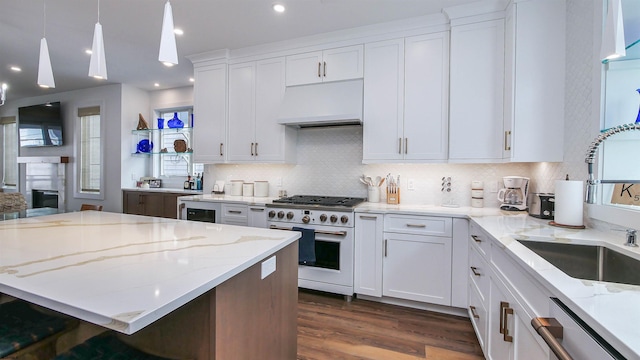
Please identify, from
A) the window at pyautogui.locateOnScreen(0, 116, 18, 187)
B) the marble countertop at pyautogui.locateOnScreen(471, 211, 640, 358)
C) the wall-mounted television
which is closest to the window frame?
the wall-mounted television

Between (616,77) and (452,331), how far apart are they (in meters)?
1.97

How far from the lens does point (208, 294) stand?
96 centimetres

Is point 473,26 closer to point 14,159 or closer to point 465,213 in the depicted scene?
point 465,213

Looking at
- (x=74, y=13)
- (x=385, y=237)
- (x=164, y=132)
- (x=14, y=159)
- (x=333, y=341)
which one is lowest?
(x=333, y=341)

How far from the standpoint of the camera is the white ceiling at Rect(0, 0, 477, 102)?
2.43 meters

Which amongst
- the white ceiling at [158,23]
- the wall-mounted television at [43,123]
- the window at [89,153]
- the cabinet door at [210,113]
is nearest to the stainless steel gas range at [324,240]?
the cabinet door at [210,113]

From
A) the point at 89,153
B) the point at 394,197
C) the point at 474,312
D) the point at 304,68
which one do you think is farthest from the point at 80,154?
the point at 474,312

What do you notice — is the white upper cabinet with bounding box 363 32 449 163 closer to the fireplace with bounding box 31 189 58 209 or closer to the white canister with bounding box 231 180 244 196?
the white canister with bounding box 231 180 244 196

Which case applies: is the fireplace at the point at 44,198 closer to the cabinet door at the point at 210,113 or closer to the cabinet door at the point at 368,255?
the cabinet door at the point at 210,113

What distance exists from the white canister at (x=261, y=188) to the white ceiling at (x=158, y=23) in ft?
5.36

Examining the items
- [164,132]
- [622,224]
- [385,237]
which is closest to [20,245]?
[385,237]

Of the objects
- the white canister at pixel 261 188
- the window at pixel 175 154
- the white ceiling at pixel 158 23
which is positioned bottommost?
the white canister at pixel 261 188

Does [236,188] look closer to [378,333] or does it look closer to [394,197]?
[394,197]

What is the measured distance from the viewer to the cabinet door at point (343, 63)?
2863mm
